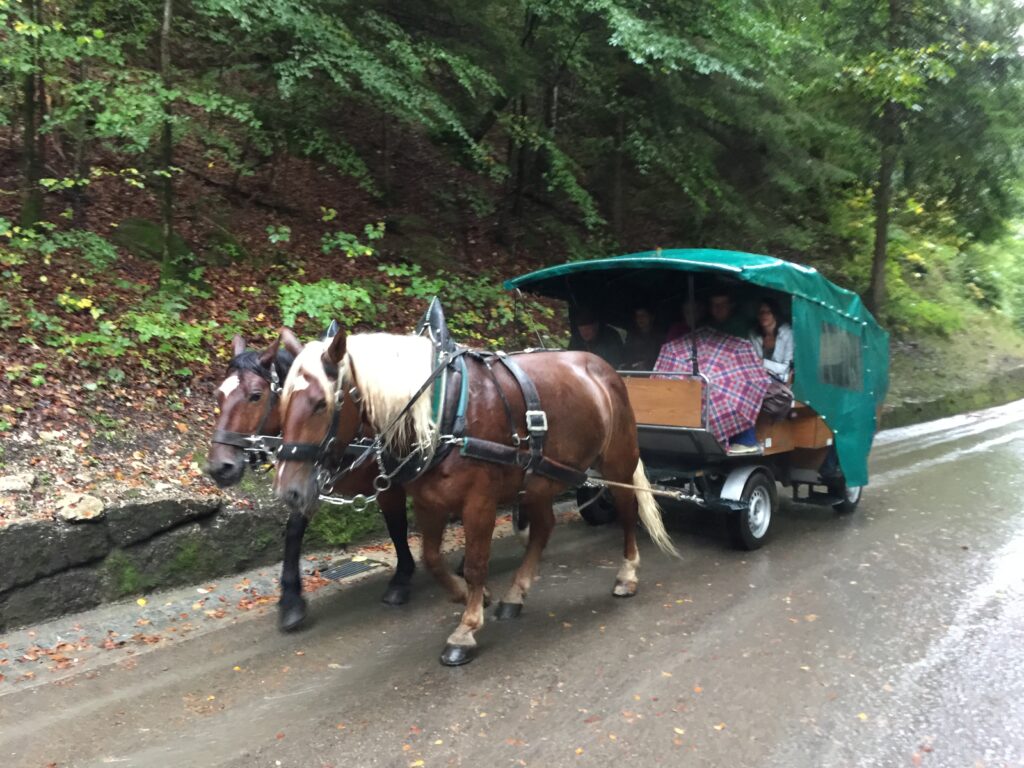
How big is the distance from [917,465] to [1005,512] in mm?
2642

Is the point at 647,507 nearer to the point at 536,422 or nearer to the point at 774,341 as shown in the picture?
the point at 536,422

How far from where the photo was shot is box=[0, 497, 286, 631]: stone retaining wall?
15.0ft

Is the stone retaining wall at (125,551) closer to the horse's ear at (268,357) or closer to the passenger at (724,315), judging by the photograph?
the horse's ear at (268,357)

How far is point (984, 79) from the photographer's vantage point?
1241cm

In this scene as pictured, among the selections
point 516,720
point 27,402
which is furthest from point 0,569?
point 516,720

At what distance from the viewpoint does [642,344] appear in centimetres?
742

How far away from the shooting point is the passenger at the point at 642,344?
735 centimetres

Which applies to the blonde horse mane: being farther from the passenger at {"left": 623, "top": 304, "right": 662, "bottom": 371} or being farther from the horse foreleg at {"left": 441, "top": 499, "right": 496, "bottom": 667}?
the passenger at {"left": 623, "top": 304, "right": 662, "bottom": 371}

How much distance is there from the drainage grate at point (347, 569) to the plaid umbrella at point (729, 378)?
2.94m

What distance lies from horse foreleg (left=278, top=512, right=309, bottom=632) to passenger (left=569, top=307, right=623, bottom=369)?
3659 millimetres

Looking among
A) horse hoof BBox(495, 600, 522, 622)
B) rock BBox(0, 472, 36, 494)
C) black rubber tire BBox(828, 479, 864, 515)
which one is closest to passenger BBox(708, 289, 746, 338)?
black rubber tire BBox(828, 479, 864, 515)

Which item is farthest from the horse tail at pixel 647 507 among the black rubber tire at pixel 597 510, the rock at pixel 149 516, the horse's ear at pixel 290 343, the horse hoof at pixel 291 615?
the rock at pixel 149 516

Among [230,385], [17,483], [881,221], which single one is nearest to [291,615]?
[230,385]

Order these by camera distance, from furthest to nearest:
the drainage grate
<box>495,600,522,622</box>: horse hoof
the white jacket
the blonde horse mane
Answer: the white jacket < the drainage grate < <box>495,600,522,622</box>: horse hoof < the blonde horse mane
